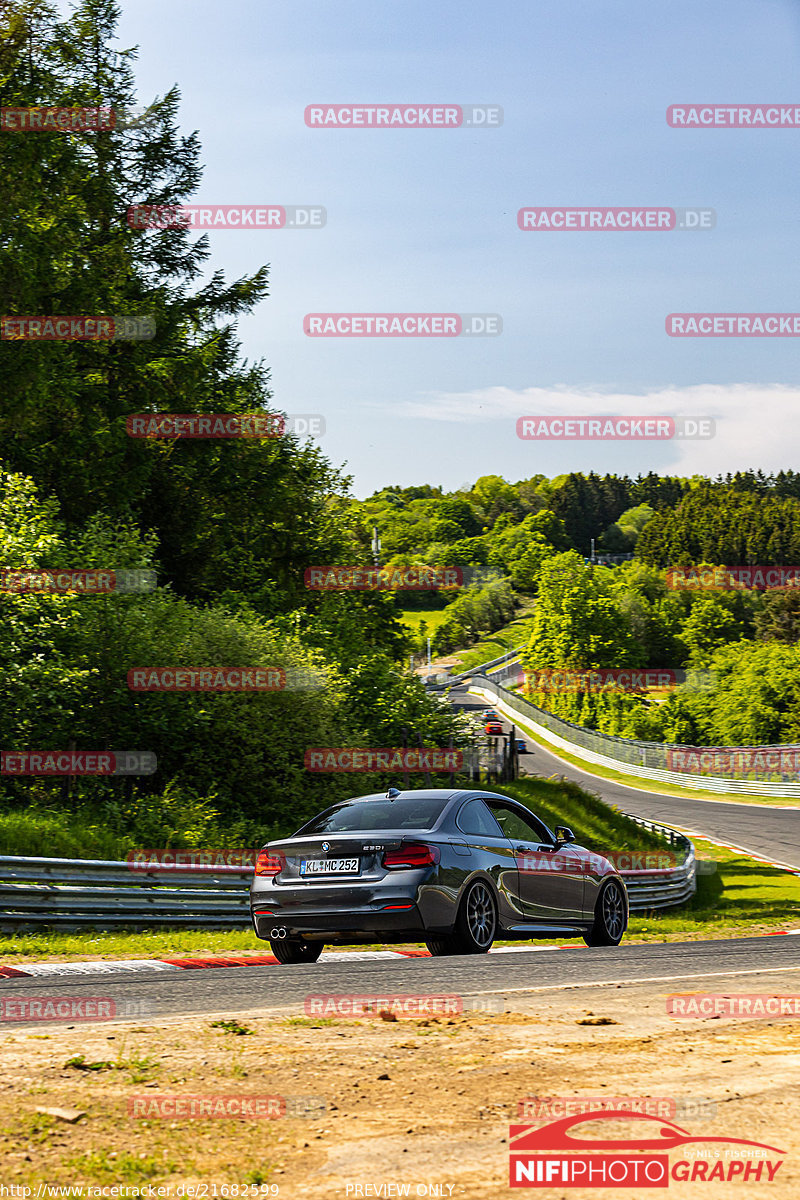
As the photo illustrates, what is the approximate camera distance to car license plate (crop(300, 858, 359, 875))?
31.6 ft

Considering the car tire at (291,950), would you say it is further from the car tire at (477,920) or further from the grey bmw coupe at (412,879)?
the car tire at (477,920)

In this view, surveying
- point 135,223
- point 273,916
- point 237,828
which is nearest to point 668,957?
point 273,916

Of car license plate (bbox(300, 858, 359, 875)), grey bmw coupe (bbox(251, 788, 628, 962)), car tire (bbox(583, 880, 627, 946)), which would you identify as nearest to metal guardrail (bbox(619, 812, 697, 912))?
car tire (bbox(583, 880, 627, 946))

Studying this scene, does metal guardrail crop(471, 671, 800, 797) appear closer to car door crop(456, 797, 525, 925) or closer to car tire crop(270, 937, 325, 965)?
car door crop(456, 797, 525, 925)

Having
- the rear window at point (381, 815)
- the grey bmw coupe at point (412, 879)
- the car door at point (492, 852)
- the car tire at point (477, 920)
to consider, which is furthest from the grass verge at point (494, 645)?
the car tire at point (477, 920)

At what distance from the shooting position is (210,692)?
902 inches

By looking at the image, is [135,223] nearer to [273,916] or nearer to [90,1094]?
[273,916]

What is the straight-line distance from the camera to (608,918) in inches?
492

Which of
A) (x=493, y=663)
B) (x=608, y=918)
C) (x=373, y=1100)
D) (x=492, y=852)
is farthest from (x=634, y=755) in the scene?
(x=493, y=663)

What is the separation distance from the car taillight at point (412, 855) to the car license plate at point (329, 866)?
0.92 feet

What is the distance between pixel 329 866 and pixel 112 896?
4.56 m

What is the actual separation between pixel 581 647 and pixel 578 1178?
399 ft

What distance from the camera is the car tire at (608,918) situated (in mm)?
12250

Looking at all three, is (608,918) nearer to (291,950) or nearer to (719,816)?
(291,950)
